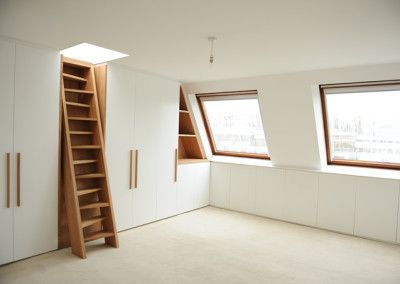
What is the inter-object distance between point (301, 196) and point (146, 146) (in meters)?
2.45

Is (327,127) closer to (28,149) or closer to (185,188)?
(185,188)

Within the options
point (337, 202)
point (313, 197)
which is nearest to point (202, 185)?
point (313, 197)

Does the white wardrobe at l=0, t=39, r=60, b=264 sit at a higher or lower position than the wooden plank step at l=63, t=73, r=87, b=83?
lower

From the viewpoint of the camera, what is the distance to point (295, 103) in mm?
4035

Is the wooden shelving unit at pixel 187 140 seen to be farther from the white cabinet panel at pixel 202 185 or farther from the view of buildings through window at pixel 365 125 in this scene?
the view of buildings through window at pixel 365 125

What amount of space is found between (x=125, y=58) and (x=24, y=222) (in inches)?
80.8

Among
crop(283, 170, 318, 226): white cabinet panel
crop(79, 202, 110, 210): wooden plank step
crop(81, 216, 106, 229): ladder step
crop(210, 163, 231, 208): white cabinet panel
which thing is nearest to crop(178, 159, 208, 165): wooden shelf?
crop(210, 163, 231, 208): white cabinet panel

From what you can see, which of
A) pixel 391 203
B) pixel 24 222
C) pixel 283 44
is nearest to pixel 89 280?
pixel 24 222

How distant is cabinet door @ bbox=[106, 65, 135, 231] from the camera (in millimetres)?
3750

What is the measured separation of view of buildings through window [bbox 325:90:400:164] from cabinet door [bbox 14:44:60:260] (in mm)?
3481

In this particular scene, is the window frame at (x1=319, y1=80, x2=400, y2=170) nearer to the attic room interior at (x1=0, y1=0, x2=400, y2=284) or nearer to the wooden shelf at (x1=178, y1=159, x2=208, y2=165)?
the attic room interior at (x1=0, y1=0, x2=400, y2=284)

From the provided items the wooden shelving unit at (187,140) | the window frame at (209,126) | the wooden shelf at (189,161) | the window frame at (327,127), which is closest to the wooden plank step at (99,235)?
the wooden shelf at (189,161)

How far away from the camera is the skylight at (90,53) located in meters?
3.47

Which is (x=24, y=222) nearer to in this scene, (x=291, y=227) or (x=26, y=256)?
(x=26, y=256)
